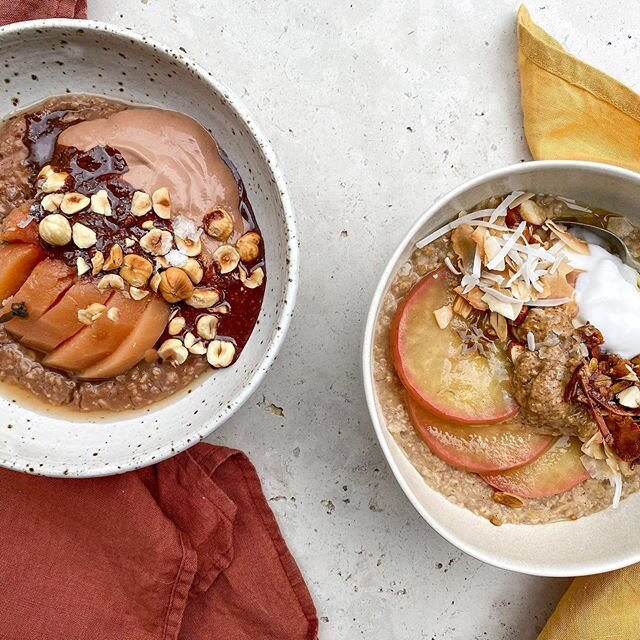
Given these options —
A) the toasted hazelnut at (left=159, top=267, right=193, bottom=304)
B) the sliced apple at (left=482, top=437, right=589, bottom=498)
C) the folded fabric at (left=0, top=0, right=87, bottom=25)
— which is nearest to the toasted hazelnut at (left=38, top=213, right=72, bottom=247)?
the toasted hazelnut at (left=159, top=267, right=193, bottom=304)

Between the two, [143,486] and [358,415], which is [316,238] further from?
[143,486]

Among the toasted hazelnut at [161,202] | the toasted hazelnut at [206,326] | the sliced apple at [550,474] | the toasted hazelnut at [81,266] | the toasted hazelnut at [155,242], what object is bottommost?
the sliced apple at [550,474]

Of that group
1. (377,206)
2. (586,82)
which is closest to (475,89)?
(586,82)

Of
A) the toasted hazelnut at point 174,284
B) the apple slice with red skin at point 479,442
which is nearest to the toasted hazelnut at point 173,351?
the toasted hazelnut at point 174,284

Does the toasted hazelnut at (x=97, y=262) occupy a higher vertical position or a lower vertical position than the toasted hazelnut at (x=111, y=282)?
higher

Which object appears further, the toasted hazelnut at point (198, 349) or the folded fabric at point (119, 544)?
the folded fabric at point (119, 544)

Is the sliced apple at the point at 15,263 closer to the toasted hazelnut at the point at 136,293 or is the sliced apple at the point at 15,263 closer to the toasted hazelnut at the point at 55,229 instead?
the toasted hazelnut at the point at 55,229

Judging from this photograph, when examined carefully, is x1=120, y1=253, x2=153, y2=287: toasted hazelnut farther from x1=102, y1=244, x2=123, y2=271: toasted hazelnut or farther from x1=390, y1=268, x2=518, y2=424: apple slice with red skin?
x1=390, y1=268, x2=518, y2=424: apple slice with red skin

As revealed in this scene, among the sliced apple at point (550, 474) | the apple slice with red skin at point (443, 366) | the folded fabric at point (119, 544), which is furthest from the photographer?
the folded fabric at point (119, 544)
